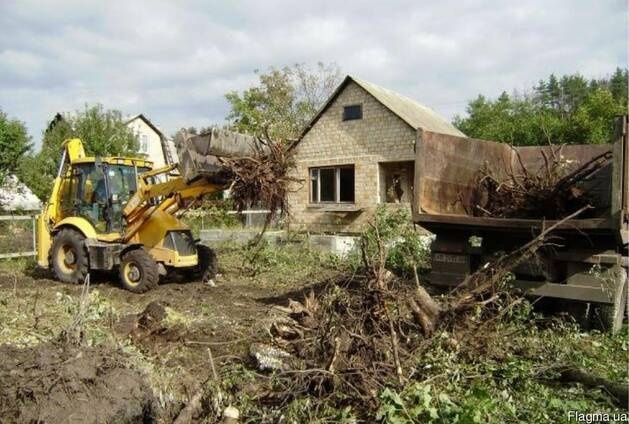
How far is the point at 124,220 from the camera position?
389 inches

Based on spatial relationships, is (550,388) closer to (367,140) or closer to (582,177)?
(582,177)

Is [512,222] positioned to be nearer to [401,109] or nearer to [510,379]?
[510,379]

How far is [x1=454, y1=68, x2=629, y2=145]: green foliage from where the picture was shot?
108 ft

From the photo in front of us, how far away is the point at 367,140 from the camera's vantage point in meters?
18.5

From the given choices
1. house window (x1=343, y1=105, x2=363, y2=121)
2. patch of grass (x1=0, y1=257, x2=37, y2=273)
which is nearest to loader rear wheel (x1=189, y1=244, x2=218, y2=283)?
patch of grass (x1=0, y1=257, x2=37, y2=273)

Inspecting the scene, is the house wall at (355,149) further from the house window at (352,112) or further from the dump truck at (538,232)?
the dump truck at (538,232)

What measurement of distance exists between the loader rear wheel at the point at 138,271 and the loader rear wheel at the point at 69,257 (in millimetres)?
847

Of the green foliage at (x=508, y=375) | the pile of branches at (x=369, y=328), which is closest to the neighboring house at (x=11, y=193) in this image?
the pile of branches at (x=369, y=328)

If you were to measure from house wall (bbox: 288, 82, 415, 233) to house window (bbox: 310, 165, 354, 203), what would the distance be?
27 centimetres

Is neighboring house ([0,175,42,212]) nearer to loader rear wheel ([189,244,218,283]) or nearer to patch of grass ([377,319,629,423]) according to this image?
loader rear wheel ([189,244,218,283])

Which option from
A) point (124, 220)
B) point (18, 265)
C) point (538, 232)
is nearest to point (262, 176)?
point (124, 220)

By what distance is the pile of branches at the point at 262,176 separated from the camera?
809 centimetres

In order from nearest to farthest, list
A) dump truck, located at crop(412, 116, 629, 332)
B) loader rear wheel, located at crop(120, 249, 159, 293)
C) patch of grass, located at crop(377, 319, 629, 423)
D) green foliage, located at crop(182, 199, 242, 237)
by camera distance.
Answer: patch of grass, located at crop(377, 319, 629, 423) → dump truck, located at crop(412, 116, 629, 332) → loader rear wheel, located at crop(120, 249, 159, 293) → green foliage, located at crop(182, 199, 242, 237)

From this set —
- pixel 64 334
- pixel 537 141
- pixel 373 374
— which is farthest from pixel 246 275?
pixel 537 141
